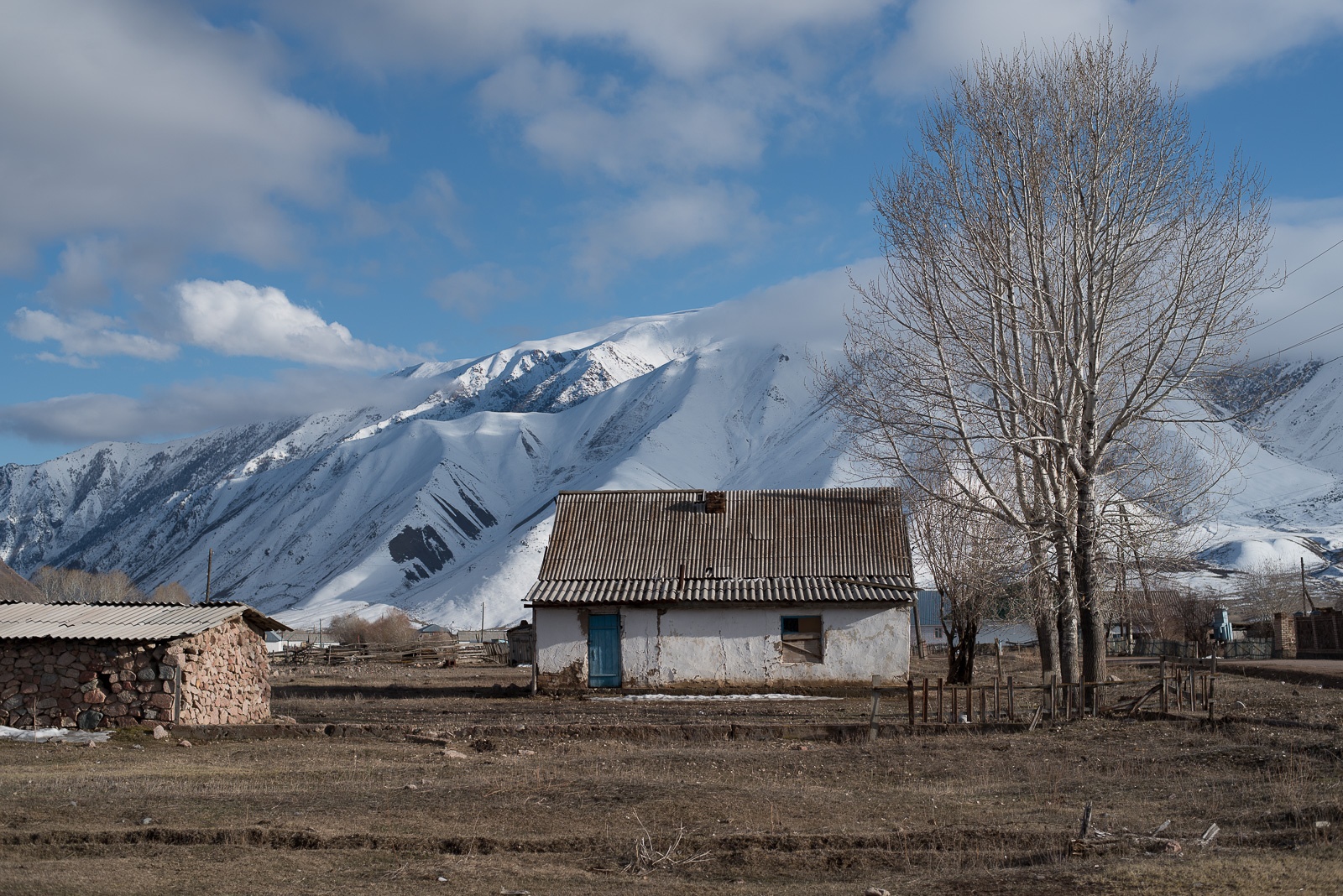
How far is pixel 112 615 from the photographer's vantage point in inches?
846

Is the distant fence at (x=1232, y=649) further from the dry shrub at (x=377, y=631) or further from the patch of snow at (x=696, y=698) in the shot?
the dry shrub at (x=377, y=631)

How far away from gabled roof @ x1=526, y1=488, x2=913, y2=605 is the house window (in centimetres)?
78

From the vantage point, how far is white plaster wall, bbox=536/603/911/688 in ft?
96.6

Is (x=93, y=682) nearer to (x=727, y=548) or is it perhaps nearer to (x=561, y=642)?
(x=561, y=642)

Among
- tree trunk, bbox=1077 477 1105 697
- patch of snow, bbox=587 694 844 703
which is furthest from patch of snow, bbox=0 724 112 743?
tree trunk, bbox=1077 477 1105 697

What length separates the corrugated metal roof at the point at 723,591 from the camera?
29.4 m

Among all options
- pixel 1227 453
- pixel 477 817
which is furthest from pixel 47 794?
pixel 1227 453

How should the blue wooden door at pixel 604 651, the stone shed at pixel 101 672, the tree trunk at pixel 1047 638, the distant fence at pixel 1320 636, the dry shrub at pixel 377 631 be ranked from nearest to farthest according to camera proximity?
the stone shed at pixel 101 672 < the tree trunk at pixel 1047 638 < the blue wooden door at pixel 604 651 < the distant fence at pixel 1320 636 < the dry shrub at pixel 377 631

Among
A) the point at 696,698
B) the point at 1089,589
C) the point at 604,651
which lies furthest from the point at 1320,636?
the point at 604,651

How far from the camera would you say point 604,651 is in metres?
30.0

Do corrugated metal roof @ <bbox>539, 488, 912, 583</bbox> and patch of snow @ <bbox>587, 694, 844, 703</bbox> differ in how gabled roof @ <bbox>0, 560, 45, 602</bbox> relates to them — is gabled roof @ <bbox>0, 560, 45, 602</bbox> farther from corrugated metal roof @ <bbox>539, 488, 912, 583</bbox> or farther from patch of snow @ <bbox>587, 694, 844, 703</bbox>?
patch of snow @ <bbox>587, 694, 844, 703</bbox>

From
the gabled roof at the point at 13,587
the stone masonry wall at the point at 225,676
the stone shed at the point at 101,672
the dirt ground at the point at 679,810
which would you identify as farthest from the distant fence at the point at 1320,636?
the gabled roof at the point at 13,587

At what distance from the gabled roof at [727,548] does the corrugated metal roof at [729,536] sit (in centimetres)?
4

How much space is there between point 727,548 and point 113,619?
1667cm
